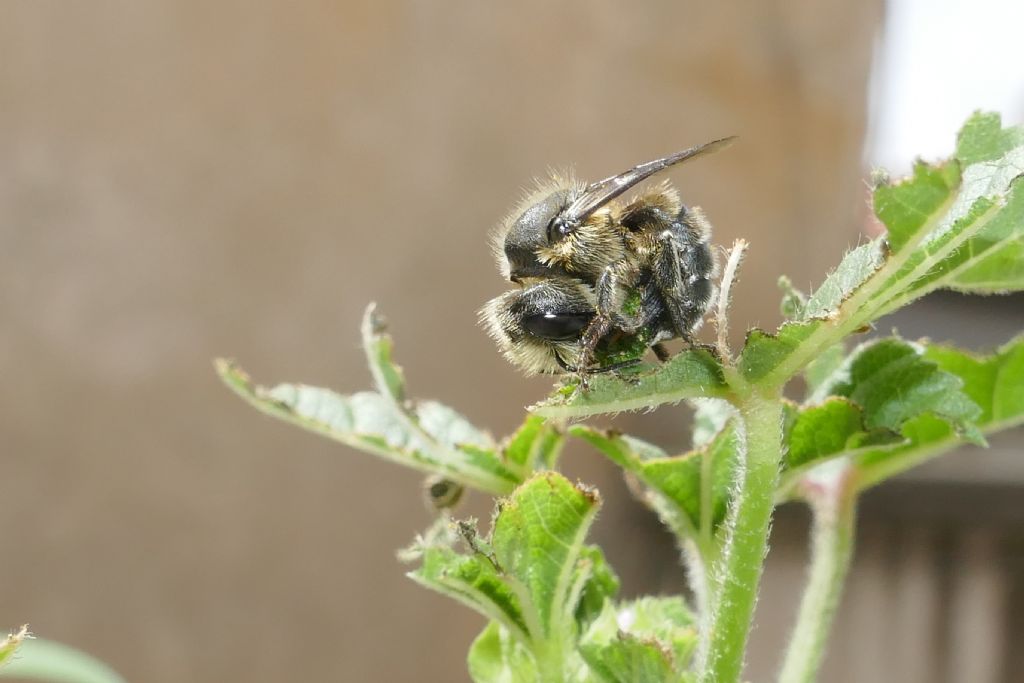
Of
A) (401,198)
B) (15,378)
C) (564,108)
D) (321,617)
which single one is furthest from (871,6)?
(15,378)

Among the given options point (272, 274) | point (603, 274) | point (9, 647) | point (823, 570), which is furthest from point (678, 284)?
point (272, 274)

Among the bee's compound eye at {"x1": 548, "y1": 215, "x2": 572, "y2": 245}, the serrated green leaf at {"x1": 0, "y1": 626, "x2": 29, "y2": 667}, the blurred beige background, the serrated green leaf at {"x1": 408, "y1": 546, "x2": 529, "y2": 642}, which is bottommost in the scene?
the serrated green leaf at {"x1": 0, "y1": 626, "x2": 29, "y2": 667}

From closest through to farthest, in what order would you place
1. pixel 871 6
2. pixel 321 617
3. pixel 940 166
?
pixel 940 166
pixel 321 617
pixel 871 6

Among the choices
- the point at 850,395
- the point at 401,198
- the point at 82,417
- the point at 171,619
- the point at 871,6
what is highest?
the point at 871,6

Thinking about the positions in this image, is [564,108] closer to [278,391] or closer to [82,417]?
[82,417]

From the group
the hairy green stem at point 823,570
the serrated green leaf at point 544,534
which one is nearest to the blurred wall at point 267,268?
the hairy green stem at point 823,570

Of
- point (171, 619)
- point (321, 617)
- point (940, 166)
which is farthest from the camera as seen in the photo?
point (321, 617)

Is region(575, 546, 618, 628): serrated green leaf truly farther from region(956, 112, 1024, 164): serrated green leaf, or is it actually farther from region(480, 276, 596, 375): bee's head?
region(956, 112, 1024, 164): serrated green leaf

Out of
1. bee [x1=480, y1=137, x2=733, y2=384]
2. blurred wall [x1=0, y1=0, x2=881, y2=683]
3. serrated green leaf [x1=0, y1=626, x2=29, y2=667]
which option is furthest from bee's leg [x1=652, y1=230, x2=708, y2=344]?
blurred wall [x1=0, y1=0, x2=881, y2=683]
